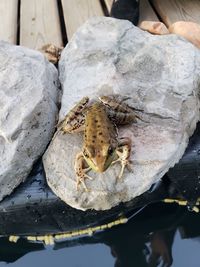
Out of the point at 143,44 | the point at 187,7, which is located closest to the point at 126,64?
the point at 143,44

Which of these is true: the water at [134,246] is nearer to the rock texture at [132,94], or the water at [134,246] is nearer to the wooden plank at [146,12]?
the rock texture at [132,94]

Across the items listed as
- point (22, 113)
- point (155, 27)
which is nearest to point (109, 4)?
point (155, 27)

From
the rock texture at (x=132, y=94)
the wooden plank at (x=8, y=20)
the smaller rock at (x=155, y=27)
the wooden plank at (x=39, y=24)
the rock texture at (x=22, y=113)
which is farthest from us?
the wooden plank at (x=8, y=20)

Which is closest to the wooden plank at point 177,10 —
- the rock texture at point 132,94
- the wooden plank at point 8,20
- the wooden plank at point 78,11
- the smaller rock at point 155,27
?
the smaller rock at point 155,27

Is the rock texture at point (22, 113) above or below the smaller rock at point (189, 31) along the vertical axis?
below

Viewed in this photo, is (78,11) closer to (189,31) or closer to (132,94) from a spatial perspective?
(189,31)

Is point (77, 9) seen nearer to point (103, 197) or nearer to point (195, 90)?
point (195, 90)
